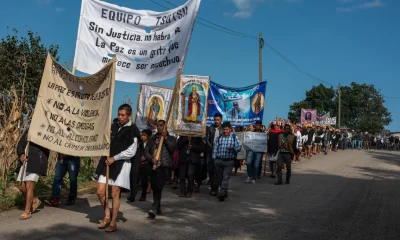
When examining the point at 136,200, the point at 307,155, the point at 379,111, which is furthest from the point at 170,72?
the point at 379,111

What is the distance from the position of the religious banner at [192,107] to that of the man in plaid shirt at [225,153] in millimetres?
474

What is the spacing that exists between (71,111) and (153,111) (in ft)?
15.8

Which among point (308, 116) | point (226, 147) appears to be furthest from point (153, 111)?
point (308, 116)

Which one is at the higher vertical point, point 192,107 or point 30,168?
point 192,107

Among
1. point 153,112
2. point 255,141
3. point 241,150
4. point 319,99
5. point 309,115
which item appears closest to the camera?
point 153,112

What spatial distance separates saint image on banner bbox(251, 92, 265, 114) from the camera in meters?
13.8

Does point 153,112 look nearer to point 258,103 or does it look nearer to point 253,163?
point 253,163

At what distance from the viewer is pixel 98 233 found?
6.20 m

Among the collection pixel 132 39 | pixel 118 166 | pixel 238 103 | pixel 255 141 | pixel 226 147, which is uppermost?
pixel 132 39

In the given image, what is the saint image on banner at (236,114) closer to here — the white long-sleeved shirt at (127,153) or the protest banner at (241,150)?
the protest banner at (241,150)

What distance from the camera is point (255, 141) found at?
13234 millimetres

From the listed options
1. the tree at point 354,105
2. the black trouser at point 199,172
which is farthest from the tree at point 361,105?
the black trouser at point 199,172

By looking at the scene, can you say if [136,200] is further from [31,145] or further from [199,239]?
[199,239]

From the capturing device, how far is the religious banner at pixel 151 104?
11453mm
